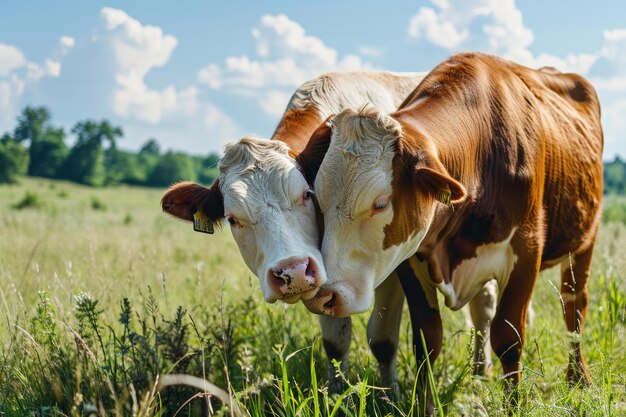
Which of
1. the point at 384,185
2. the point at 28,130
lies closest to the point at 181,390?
the point at 384,185

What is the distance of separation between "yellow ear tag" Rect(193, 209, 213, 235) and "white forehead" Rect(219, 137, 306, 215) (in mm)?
253

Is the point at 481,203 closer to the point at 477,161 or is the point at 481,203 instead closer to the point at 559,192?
the point at 477,161

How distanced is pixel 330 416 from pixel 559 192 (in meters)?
2.54

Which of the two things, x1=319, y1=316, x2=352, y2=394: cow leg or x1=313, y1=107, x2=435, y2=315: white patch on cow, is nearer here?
x1=313, y1=107, x2=435, y2=315: white patch on cow

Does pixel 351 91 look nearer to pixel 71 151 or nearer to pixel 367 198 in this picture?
pixel 367 198

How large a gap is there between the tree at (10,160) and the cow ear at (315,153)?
64.7 m

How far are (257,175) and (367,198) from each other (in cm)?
65

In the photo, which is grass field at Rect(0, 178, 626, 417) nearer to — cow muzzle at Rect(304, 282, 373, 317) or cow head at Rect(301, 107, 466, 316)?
cow muzzle at Rect(304, 282, 373, 317)

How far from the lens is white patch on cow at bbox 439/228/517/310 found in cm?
415

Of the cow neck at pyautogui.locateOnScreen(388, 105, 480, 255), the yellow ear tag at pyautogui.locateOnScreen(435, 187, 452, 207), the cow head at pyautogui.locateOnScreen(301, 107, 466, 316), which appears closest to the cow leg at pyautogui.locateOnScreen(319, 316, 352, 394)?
the cow neck at pyautogui.locateOnScreen(388, 105, 480, 255)

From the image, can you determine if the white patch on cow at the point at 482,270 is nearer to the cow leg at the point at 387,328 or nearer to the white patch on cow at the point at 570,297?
the cow leg at the point at 387,328

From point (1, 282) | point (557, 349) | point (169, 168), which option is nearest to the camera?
point (557, 349)

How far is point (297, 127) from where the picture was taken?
430 cm

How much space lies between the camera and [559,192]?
467 cm
